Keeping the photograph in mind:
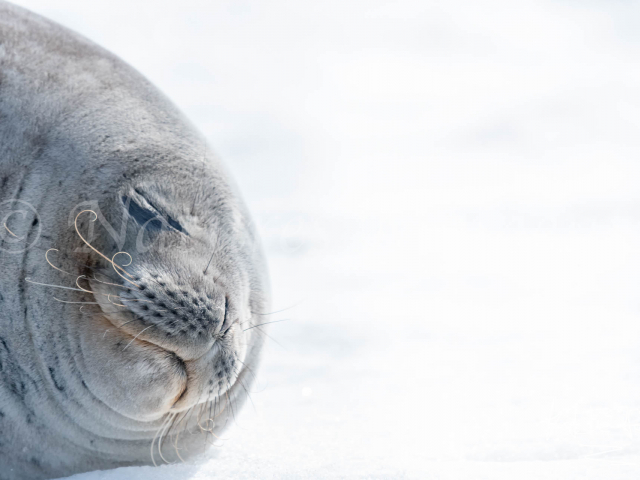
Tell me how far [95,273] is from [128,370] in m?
0.25

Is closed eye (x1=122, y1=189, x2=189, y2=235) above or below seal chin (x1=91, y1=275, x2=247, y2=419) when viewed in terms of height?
above

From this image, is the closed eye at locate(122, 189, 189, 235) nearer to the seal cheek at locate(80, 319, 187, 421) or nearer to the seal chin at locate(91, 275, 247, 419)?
the seal chin at locate(91, 275, 247, 419)

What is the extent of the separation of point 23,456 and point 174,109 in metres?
1.08

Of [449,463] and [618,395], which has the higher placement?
[449,463]

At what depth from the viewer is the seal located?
1425 millimetres

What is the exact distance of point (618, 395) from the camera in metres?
1.94

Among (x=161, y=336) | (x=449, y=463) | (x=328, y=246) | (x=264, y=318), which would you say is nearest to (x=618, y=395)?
(x=449, y=463)

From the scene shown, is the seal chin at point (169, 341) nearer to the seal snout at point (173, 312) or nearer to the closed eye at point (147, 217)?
the seal snout at point (173, 312)

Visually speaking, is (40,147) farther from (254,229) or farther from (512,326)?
(512,326)

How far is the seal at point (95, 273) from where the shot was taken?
1.42m

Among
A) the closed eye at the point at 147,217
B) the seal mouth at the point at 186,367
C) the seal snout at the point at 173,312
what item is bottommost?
the seal mouth at the point at 186,367

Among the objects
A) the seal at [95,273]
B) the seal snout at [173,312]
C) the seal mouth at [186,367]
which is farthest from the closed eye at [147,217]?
the seal mouth at [186,367]

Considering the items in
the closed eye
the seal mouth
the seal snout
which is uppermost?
the closed eye

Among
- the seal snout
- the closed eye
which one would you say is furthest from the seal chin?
the closed eye
